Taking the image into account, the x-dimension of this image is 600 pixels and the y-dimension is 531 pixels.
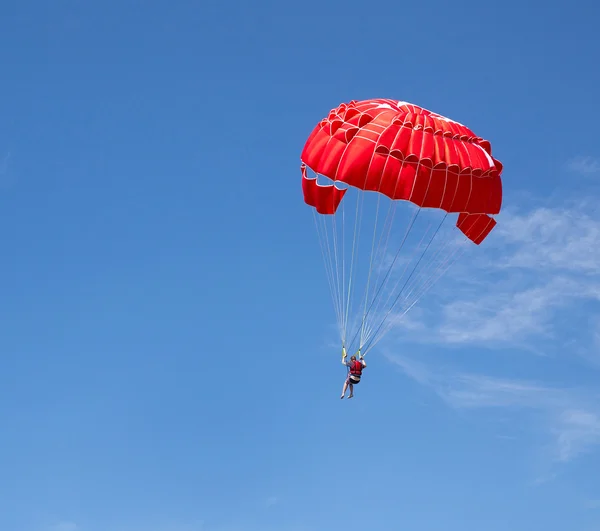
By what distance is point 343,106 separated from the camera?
193 ft

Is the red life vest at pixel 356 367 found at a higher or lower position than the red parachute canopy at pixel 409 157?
lower

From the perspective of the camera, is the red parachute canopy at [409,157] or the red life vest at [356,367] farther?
the red life vest at [356,367]

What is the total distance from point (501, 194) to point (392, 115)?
5851 millimetres

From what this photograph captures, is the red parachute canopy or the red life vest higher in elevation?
the red parachute canopy

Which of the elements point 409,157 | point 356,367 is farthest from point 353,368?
point 409,157

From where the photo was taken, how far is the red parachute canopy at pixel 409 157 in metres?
55.8

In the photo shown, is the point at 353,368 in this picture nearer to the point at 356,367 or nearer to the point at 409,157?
the point at 356,367

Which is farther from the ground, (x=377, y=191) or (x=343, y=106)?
(x=343, y=106)

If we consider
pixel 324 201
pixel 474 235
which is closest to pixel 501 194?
pixel 474 235

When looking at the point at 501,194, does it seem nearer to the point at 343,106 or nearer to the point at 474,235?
the point at 474,235

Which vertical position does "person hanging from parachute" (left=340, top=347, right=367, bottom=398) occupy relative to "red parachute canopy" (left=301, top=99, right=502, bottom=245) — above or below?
below

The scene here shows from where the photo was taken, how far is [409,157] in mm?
55656

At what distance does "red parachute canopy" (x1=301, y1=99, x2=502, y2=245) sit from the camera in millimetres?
55844

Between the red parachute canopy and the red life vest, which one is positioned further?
the red life vest
